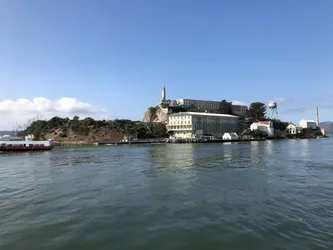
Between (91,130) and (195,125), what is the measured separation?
55149mm

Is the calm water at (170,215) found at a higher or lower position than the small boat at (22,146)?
lower

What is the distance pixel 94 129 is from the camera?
134 metres

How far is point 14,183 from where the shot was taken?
21.2 metres

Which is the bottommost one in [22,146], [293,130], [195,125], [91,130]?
[22,146]

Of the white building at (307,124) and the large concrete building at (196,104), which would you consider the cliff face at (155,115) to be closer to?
the large concrete building at (196,104)

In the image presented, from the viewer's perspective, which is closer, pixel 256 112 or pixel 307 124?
pixel 256 112

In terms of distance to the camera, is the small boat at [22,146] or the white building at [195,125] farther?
the white building at [195,125]

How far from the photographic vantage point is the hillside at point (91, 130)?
5113 inches

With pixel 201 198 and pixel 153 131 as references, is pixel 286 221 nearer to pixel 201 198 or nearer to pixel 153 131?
→ pixel 201 198

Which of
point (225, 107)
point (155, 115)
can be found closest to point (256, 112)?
point (225, 107)

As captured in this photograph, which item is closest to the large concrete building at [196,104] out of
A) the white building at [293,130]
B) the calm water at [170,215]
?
the white building at [293,130]

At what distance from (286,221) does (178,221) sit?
4460 mm

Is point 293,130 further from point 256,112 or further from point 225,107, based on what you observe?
point 225,107

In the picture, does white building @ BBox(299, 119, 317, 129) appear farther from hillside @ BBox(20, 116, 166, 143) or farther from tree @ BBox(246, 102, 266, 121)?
hillside @ BBox(20, 116, 166, 143)
